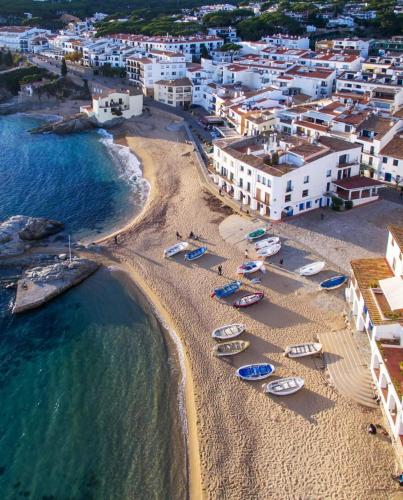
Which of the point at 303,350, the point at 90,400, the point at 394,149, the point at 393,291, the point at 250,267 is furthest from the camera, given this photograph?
the point at 394,149

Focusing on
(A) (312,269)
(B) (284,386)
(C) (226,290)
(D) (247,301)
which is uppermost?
(A) (312,269)

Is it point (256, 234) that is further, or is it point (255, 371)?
point (256, 234)

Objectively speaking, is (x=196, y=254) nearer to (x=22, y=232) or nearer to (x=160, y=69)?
(x=22, y=232)

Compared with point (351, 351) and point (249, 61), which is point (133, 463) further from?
point (249, 61)

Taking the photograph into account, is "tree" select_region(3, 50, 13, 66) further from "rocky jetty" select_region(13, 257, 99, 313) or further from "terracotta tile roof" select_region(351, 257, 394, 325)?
"terracotta tile roof" select_region(351, 257, 394, 325)

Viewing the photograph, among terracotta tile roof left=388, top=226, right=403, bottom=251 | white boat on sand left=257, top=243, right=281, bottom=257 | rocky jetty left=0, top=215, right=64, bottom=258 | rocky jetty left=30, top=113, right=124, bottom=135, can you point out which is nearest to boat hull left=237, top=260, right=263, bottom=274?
white boat on sand left=257, top=243, right=281, bottom=257

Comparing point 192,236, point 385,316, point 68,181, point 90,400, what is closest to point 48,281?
point 192,236
